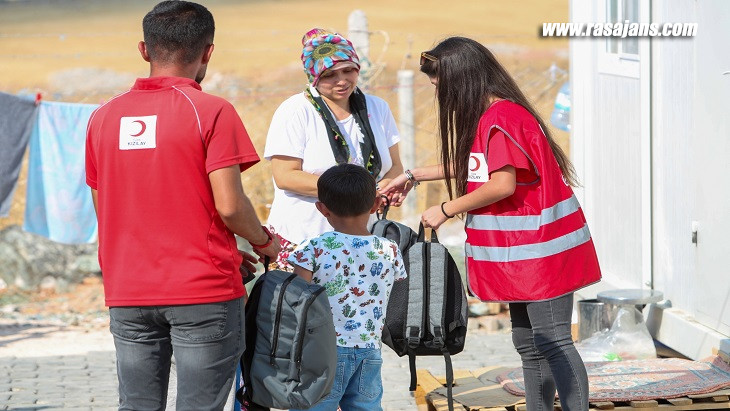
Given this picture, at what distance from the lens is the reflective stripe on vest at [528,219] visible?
450 centimetres

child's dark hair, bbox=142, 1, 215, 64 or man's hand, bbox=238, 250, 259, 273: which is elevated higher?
child's dark hair, bbox=142, 1, 215, 64

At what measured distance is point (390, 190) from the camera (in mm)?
5109

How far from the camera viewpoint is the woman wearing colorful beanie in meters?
5.09

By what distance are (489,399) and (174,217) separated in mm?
2641

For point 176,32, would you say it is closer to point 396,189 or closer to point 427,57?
point 427,57

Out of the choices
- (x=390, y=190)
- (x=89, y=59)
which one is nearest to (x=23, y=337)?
(x=390, y=190)

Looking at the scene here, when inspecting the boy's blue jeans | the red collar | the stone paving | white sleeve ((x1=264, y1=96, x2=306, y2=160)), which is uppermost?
the red collar

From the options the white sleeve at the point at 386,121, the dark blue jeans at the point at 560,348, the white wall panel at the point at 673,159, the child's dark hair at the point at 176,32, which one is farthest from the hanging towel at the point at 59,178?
the child's dark hair at the point at 176,32

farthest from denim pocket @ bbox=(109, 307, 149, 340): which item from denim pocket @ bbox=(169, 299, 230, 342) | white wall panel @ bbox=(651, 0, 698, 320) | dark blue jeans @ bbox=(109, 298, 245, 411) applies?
white wall panel @ bbox=(651, 0, 698, 320)

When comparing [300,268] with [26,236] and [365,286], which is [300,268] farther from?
[26,236]

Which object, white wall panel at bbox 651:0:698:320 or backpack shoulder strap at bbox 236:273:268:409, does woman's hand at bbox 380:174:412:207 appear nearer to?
backpack shoulder strap at bbox 236:273:268:409

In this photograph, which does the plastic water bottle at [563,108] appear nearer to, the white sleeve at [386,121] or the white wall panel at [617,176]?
the white wall panel at [617,176]

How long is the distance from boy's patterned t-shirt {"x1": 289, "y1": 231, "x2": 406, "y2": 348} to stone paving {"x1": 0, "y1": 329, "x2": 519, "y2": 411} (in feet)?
7.14

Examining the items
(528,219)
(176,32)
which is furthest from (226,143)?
(528,219)
